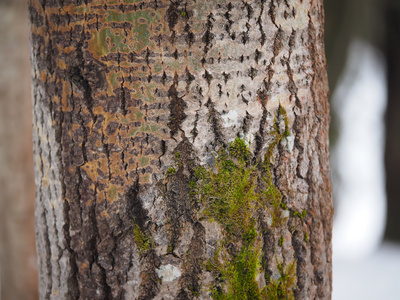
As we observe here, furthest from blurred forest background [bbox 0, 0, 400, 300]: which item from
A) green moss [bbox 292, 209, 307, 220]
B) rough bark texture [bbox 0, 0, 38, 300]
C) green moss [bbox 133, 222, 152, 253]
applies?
green moss [bbox 133, 222, 152, 253]

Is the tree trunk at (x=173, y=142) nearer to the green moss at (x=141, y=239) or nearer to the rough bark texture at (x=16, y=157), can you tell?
the green moss at (x=141, y=239)

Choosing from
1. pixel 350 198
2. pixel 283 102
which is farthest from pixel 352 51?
pixel 283 102

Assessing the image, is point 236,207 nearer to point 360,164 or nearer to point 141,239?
point 141,239

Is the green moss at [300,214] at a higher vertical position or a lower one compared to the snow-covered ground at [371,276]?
higher

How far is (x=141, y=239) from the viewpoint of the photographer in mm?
1076

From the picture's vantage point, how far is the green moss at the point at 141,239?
1.08 m

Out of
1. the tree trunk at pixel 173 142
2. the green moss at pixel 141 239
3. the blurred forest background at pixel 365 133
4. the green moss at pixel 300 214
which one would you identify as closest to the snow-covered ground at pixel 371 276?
the blurred forest background at pixel 365 133

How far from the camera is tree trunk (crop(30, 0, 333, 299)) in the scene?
104 centimetres

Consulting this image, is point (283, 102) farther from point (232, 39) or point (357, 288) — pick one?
point (357, 288)

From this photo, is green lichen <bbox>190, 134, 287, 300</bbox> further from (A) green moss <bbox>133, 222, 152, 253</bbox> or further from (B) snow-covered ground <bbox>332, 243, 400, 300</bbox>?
(B) snow-covered ground <bbox>332, 243, 400, 300</bbox>

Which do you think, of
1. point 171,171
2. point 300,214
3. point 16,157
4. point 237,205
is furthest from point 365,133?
point 171,171

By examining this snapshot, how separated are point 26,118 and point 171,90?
2.78 meters

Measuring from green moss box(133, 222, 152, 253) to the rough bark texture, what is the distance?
2.74 metres

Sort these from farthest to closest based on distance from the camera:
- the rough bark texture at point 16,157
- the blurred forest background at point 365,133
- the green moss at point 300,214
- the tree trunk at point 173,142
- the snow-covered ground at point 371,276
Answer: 1. the blurred forest background at point 365,133
2. the snow-covered ground at point 371,276
3. the rough bark texture at point 16,157
4. the green moss at point 300,214
5. the tree trunk at point 173,142
